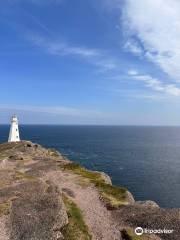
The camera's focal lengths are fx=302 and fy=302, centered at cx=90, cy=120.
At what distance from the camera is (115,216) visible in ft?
121

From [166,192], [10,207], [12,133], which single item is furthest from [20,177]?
[12,133]

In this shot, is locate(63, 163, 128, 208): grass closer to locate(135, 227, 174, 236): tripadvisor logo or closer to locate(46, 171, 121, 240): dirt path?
locate(46, 171, 121, 240): dirt path

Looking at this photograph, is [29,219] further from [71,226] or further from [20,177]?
[20,177]

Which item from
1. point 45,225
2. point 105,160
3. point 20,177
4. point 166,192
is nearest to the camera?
point 45,225

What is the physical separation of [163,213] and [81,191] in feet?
51.5

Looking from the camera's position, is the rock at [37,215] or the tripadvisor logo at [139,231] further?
the tripadvisor logo at [139,231]

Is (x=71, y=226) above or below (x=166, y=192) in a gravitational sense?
above

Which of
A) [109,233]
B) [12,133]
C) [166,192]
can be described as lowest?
[166,192]

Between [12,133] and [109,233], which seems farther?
[12,133]

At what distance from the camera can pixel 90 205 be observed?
40531 millimetres

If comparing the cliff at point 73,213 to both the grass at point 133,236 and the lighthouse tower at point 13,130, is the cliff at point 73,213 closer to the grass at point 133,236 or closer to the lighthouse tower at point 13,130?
the grass at point 133,236

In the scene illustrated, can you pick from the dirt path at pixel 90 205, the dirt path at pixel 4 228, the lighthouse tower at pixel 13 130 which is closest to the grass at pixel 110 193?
the dirt path at pixel 90 205

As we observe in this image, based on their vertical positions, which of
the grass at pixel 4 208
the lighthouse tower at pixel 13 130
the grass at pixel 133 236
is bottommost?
the grass at pixel 133 236

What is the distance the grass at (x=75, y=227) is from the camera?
30.2 m
